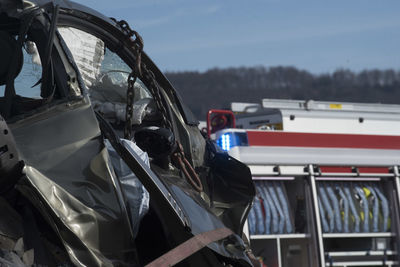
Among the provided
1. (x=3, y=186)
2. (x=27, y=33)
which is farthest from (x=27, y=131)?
(x=27, y=33)

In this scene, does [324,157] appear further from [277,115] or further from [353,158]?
[277,115]

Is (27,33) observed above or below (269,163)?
above

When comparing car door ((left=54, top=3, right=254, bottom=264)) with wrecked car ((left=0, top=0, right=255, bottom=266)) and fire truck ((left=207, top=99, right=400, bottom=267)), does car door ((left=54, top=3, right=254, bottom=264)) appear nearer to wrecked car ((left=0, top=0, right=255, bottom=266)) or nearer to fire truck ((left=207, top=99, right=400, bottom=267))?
wrecked car ((left=0, top=0, right=255, bottom=266))

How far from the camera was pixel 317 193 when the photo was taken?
27.1ft

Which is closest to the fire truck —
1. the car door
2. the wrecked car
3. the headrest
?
the car door

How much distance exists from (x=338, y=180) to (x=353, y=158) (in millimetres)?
338

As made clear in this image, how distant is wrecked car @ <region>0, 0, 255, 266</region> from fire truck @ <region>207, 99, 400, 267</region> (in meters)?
3.49

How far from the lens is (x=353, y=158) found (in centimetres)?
862

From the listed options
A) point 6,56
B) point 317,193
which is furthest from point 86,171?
point 317,193

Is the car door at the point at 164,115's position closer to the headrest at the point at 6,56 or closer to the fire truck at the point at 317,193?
the headrest at the point at 6,56

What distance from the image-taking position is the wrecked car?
2.89 meters

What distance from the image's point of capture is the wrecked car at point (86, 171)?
9.48 ft

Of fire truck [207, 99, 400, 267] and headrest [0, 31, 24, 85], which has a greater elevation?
headrest [0, 31, 24, 85]

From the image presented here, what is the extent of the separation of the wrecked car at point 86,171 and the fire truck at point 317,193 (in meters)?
3.49
